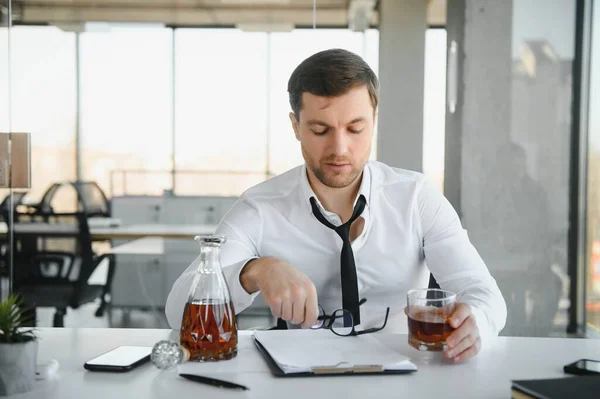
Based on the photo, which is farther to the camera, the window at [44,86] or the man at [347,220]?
the window at [44,86]

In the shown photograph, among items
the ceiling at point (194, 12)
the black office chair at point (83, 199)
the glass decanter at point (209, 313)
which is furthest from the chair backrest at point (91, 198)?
the glass decanter at point (209, 313)

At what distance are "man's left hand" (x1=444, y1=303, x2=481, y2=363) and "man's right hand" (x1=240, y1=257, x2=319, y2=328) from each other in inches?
10.8

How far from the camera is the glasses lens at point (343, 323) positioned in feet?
4.35

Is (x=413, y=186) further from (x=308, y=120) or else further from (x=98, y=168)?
(x=98, y=168)

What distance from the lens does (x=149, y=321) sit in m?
3.93

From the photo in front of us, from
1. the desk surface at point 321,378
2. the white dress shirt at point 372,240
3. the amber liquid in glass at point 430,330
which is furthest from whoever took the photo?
the white dress shirt at point 372,240

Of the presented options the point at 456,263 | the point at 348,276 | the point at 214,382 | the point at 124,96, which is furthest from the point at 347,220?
the point at 124,96

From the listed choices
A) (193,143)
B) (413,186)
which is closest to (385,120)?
(193,143)

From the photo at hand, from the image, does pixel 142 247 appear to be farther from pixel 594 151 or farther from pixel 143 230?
pixel 594 151

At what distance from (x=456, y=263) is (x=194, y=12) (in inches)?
107

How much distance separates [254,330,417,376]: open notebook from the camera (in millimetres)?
1058

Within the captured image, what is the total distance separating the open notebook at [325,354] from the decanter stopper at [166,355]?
0.57 feet

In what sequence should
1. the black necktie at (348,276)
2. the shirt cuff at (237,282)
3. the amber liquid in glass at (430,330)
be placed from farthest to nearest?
the black necktie at (348,276)
the shirt cuff at (237,282)
the amber liquid in glass at (430,330)

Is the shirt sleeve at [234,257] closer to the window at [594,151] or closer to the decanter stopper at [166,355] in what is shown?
the decanter stopper at [166,355]
